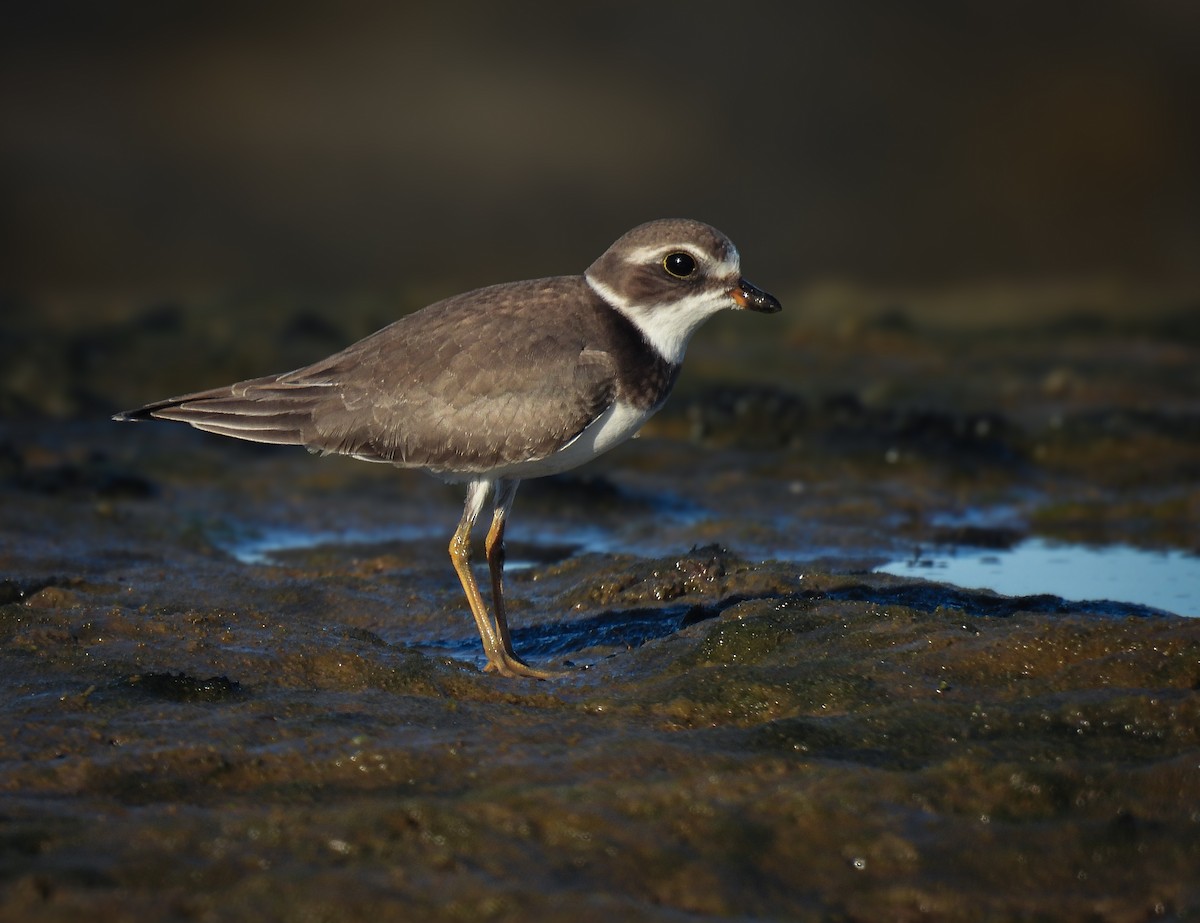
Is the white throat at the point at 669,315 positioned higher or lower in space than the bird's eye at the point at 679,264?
lower

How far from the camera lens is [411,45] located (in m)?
21.0

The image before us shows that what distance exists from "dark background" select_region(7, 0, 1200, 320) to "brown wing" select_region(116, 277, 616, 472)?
1058 centimetres

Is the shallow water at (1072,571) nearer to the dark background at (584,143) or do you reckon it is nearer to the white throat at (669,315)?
the white throat at (669,315)

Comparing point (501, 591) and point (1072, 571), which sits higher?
point (1072, 571)

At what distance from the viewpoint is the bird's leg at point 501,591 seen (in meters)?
6.89

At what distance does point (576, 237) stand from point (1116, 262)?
668 centimetres

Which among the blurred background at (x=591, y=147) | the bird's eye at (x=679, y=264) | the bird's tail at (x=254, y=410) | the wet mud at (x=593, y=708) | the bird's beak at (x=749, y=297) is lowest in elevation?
the wet mud at (x=593, y=708)

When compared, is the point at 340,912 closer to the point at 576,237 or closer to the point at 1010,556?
the point at 1010,556

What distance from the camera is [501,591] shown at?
763cm

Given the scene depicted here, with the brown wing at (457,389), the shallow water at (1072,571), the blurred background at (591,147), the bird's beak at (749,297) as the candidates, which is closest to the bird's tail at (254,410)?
the brown wing at (457,389)

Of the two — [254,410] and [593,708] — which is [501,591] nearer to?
[254,410]

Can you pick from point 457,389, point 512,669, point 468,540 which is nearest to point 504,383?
point 457,389

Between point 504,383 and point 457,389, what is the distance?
0.23 meters

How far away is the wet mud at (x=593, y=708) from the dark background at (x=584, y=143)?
25.7ft
